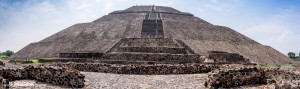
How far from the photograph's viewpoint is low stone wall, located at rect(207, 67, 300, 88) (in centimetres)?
951

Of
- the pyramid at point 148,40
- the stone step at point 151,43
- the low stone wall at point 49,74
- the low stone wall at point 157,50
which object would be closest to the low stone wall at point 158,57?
the low stone wall at point 157,50

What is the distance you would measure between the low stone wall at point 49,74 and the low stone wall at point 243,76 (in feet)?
20.7

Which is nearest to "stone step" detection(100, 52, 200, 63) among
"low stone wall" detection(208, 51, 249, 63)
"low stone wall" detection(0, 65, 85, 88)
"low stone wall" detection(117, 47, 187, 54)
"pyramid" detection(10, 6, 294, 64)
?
"low stone wall" detection(117, 47, 187, 54)

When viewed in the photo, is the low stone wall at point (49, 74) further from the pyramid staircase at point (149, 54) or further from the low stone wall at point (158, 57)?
the low stone wall at point (158, 57)

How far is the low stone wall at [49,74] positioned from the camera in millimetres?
10227

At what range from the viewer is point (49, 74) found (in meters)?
10.4

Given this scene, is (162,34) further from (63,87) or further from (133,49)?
(63,87)

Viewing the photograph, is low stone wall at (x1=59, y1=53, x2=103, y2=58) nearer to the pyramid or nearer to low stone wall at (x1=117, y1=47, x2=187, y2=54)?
low stone wall at (x1=117, y1=47, x2=187, y2=54)

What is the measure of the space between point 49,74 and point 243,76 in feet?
29.7

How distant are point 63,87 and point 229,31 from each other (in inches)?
1783

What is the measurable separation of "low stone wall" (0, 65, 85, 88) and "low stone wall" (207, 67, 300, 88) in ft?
20.7

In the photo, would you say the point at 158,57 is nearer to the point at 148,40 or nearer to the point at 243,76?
the point at 148,40

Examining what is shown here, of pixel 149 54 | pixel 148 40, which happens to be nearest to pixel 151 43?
pixel 148 40

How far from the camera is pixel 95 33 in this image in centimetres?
4322
